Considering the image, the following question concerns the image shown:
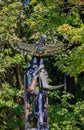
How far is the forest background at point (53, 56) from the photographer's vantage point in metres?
11.0

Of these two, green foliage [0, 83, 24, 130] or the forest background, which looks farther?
green foliage [0, 83, 24, 130]

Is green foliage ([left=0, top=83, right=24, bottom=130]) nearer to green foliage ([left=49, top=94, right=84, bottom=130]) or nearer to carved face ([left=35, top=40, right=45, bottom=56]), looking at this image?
green foliage ([left=49, top=94, right=84, bottom=130])

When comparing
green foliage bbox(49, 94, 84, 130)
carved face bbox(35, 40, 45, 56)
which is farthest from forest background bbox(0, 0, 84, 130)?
carved face bbox(35, 40, 45, 56)

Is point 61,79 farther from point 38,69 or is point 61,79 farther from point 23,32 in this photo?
point 38,69

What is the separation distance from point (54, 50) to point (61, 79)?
7.37 meters

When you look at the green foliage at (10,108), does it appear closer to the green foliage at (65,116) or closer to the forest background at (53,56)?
the forest background at (53,56)

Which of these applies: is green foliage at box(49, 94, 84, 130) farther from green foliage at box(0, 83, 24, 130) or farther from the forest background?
green foliage at box(0, 83, 24, 130)

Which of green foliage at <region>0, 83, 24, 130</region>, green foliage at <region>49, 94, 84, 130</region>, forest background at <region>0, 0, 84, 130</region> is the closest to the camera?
forest background at <region>0, 0, 84, 130</region>

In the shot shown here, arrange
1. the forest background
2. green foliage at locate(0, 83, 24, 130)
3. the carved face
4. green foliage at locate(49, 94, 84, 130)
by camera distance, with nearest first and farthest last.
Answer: the carved face, the forest background, green foliage at locate(49, 94, 84, 130), green foliage at locate(0, 83, 24, 130)

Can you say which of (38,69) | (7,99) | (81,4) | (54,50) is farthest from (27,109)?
(7,99)

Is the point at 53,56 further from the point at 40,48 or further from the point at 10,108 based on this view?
the point at 40,48

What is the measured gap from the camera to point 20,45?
1005 centimetres

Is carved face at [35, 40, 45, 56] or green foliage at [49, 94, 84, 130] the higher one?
carved face at [35, 40, 45, 56]

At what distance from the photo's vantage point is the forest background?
11.0 m
